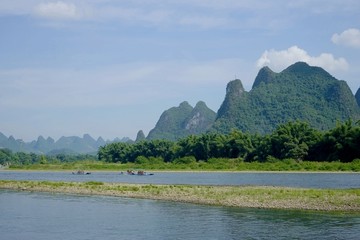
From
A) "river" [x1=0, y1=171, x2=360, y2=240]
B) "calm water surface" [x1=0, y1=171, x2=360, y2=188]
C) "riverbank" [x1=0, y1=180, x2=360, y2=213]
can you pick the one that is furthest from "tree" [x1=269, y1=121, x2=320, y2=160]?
"river" [x1=0, y1=171, x2=360, y2=240]

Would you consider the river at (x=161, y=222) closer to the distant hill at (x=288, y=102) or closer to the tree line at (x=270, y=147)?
the tree line at (x=270, y=147)

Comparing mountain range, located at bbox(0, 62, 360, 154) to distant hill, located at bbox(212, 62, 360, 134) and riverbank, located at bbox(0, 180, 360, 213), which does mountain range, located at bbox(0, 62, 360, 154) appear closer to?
A: distant hill, located at bbox(212, 62, 360, 134)

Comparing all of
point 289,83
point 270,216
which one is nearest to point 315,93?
point 289,83

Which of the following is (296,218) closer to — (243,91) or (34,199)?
(34,199)

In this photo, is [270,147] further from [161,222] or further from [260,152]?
[161,222]

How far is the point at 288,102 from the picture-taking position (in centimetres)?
16362

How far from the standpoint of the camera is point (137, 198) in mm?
36812

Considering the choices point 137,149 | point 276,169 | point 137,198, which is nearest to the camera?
point 137,198

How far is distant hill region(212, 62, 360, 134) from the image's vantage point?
15175cm

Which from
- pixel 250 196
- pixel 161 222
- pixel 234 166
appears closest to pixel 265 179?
pixel 250 196

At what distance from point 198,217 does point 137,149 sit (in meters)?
82.4

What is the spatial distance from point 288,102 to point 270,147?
83.5 meters

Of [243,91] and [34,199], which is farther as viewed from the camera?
[243,91]

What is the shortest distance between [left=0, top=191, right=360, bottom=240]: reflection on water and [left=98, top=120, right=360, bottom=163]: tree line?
48.9m
